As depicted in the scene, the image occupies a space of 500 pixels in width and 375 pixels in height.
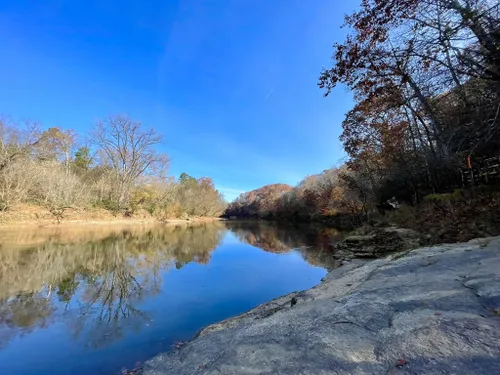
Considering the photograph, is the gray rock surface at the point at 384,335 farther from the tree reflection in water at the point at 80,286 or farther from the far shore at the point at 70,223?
the far shore at the point at 70,223

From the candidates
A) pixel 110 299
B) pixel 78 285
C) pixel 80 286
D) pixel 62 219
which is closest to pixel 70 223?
pixel 62 219

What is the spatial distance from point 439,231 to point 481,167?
5332mm

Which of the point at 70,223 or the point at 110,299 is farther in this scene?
the point at 70,223

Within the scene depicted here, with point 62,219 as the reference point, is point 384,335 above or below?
below

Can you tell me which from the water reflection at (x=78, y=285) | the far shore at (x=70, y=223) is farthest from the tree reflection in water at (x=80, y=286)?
the far shore at (x=70, y=223)

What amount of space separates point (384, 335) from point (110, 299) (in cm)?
591

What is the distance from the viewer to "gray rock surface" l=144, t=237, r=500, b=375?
1.86 meters

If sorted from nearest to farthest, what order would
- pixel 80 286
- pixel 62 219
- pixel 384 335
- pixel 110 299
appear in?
pixel 384 335 < pixel 110 299 < pixel 80 286 < pixel 62 219

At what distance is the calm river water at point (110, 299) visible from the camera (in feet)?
12.2

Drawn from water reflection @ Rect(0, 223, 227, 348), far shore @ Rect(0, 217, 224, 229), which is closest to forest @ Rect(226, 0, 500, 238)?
water reflection @ Rect(0, 223, 227, 348)

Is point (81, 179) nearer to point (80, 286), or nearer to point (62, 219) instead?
point (62, 219)

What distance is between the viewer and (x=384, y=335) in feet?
7.54

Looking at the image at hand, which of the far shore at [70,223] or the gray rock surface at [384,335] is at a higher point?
the far shore at [70,223]

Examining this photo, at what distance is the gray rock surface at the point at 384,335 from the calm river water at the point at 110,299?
50.2 inches
